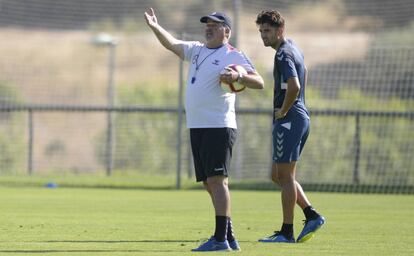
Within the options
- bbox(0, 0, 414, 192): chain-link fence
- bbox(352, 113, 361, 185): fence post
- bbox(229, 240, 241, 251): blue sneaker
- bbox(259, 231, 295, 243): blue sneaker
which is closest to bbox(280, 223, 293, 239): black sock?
bbox(259, 231, 295, 243): blue sneaker

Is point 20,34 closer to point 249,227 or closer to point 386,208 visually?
point 386,208

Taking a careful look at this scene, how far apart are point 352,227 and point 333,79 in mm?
11814

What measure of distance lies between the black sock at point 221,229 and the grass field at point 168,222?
29 cm

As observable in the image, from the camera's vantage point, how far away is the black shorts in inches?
406

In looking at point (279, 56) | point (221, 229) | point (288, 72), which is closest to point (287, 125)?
point (288, 72)

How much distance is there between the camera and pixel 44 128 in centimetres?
4216

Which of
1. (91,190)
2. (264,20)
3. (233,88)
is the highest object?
(264,20)

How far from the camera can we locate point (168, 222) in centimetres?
1333

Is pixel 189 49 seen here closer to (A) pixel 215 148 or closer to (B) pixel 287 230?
(A) pixel 215 148

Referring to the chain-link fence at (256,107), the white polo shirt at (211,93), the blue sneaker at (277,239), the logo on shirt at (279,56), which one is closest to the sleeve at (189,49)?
the white polo shirt at (211,93)

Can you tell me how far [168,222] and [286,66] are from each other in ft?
10.0

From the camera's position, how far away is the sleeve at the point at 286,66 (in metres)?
11.2

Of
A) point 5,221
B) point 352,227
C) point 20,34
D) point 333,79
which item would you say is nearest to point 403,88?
point 333,79

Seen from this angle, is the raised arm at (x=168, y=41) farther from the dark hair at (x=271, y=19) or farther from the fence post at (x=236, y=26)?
the fence post at (x=236, y=26)
